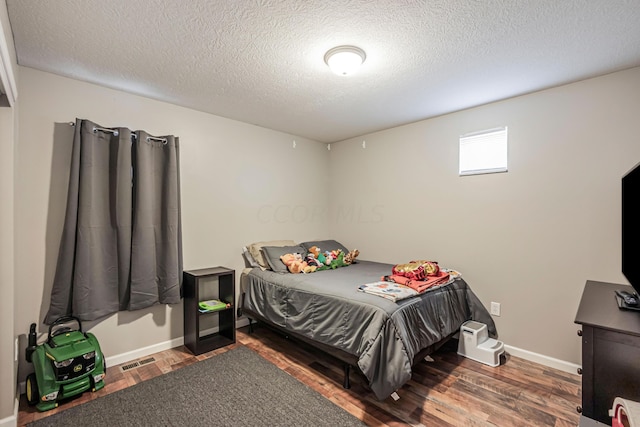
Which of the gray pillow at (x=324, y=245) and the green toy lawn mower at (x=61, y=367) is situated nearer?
the green toy lawn mower at (x=61, y=367)

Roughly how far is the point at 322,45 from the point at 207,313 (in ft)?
8.64

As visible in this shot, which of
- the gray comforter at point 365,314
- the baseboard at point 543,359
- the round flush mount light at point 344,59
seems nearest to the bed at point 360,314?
the gray comforter at point 365,314

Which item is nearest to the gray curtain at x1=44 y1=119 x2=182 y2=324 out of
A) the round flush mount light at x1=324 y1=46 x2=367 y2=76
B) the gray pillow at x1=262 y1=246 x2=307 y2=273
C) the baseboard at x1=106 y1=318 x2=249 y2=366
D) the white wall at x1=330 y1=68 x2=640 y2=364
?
the baseboard at x1=106 y1=318 x2=249 y2=366

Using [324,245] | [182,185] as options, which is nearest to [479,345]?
[324,245]

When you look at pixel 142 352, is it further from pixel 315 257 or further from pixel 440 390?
pixel 440 390

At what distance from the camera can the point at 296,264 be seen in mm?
3184

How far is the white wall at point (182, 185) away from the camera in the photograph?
2.29 meters

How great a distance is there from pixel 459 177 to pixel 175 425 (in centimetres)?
323

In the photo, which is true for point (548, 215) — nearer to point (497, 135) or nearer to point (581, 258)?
point (581, 258)

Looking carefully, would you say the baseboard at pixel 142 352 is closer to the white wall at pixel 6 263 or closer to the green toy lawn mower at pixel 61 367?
the green toy lawn mower at pixel 61 367

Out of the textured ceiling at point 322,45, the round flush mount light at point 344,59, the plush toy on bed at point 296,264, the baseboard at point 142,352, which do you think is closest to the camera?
the textured ceiling at point 322,45

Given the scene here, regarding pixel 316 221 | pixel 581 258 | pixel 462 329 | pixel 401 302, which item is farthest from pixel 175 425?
pixel 581 258

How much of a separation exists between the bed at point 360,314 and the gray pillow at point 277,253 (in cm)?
1

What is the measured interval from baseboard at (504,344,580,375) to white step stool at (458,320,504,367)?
13 cm
